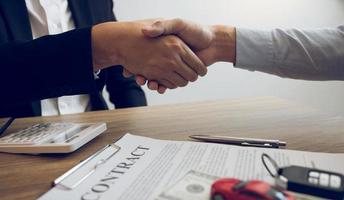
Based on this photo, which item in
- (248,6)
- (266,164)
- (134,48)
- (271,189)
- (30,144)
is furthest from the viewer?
(248,6)

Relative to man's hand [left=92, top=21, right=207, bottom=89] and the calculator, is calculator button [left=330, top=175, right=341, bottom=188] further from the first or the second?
man's hand [left=92, top=21, right=207, bottom=89]

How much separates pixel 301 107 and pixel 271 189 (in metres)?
0.60

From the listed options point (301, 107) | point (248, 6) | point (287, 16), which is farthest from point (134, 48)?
point (287, 16)

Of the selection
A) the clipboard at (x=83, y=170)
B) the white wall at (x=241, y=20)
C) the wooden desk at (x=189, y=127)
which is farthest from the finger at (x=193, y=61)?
the white wall at (x=241, y=20)

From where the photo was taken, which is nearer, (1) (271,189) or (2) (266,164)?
(1) (271,189)

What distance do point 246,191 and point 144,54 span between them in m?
0.57

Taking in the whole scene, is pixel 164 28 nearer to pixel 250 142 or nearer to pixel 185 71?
pixel 185 71

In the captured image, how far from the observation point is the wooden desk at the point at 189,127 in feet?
1.66

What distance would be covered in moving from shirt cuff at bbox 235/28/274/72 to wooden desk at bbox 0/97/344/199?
11 centimetres

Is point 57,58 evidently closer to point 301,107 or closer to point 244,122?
point 244,122

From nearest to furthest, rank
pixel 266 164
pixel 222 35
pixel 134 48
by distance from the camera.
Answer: pixel 266 164
pixel 134 48
pixel 222 35

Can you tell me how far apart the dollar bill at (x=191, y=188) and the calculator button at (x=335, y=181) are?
13 centimetres

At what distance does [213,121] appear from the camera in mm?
779

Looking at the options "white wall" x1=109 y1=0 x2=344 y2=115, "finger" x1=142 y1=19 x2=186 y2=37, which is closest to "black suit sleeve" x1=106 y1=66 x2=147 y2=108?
"finger" x1=142 y1=19 x2=186 y2=37
